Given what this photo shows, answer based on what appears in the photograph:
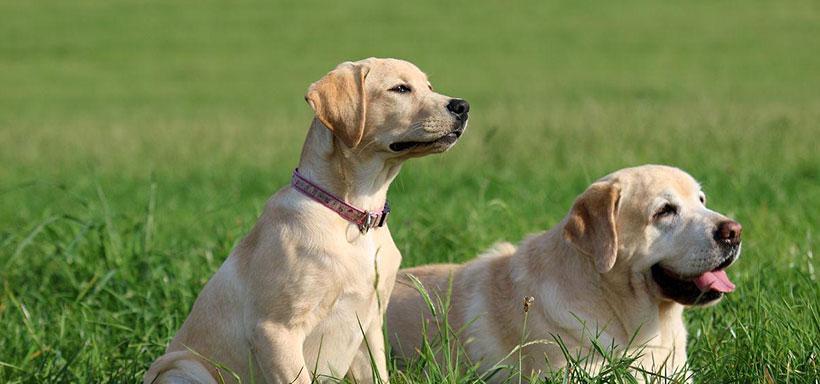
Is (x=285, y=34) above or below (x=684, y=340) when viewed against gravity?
below

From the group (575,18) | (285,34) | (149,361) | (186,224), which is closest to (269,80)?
(285,34)

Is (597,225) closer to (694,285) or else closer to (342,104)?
Answer: (694,285)

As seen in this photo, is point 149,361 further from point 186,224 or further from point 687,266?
point 186,224

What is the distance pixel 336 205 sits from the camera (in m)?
4.34

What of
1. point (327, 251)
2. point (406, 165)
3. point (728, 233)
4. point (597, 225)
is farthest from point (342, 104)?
point (406, 165)

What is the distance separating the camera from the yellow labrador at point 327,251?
4180mm

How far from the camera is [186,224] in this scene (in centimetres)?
863

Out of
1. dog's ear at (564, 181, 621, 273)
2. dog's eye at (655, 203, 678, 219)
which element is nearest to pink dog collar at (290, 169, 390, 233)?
dog's ear at (564, 181, 621, 273)

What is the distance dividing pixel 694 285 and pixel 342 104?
167 centimetres

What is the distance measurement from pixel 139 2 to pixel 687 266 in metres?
38.6

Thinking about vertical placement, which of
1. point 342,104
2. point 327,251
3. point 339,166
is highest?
point 342,104

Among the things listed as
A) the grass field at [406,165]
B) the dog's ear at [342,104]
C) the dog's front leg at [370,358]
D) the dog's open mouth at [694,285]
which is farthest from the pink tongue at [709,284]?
the dog's ear at [342,104]

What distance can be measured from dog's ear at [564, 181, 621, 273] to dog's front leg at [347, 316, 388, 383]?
93 cm

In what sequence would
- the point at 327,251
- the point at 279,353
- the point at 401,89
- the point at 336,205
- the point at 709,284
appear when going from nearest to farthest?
the point at 279,353
the point at 327,251
the point at 336,205
the point at 401,89
the point at 709,284
